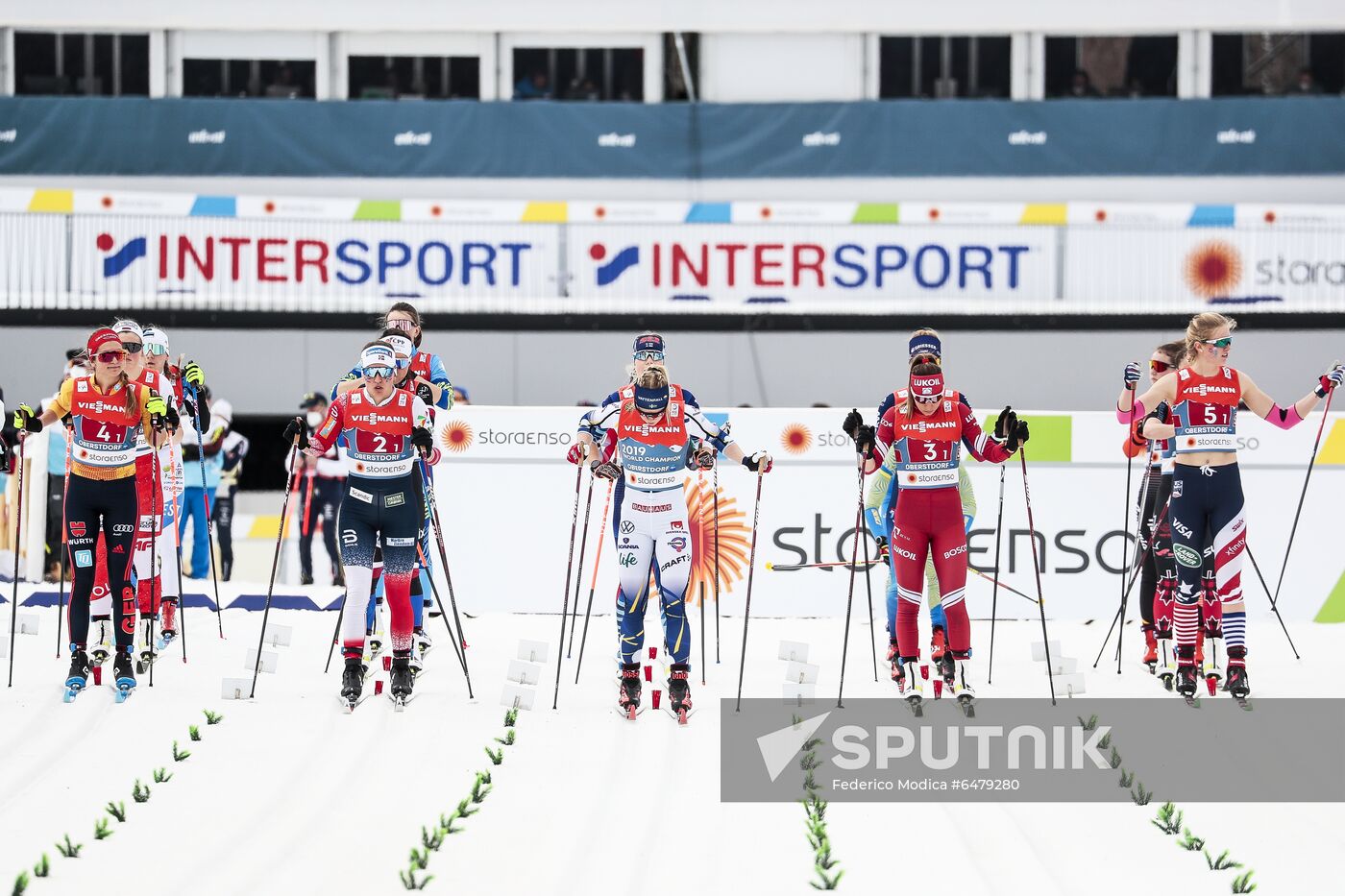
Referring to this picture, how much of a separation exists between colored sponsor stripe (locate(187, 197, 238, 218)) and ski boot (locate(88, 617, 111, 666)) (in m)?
12.2

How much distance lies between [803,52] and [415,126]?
19.4 feet

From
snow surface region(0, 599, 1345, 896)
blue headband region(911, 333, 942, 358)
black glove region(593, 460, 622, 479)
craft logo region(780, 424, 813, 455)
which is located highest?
blue headband region(911, 333, 942, 358)

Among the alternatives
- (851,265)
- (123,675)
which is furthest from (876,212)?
(123,675)

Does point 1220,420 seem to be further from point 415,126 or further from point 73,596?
point 415,126

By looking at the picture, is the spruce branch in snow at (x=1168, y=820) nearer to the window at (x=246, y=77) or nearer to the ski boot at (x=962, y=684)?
the ski boot at (x=962, y=684)

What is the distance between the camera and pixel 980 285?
1847 cm

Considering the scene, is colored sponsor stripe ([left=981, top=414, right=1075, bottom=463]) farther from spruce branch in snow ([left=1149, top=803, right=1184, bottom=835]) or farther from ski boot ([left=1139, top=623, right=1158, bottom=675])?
spruce branch in snow ([left=1149, top=803, right=1184, bottom=835])

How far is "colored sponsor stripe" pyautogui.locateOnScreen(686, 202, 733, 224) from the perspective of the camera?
18.6 metres

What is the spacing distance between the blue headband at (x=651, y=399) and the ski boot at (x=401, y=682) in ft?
6.11

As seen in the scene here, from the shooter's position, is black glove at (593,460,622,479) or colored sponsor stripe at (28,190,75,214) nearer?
black glove at (593,460,622,479)

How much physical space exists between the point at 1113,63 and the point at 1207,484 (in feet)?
50.0

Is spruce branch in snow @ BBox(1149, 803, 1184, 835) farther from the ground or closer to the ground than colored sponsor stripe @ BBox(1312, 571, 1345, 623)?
closer to the ground

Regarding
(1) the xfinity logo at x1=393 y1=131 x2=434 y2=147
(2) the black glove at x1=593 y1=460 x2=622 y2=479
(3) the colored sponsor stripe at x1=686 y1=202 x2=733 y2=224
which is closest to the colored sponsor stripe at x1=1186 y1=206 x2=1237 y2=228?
(3) the colored sponsor stripe at x1=686 y1=202 x2=733 y2=224

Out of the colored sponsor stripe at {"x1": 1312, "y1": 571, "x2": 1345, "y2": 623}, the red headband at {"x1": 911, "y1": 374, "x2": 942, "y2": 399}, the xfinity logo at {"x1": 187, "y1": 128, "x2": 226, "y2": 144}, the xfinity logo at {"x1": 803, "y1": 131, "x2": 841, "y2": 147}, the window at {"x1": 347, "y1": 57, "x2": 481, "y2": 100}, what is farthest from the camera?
the window at {"x1": 347, "y1": 57, "x2": 481, "y2": 100}
